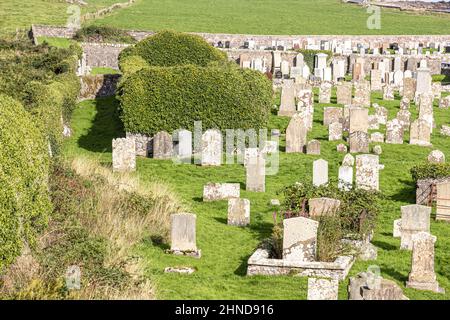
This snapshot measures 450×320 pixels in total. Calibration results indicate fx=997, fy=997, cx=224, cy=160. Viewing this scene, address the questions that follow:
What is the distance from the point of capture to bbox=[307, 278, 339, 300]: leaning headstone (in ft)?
59.1

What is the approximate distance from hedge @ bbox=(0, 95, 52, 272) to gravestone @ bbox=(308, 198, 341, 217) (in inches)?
Answer: 244

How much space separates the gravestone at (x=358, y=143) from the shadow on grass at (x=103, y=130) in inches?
351

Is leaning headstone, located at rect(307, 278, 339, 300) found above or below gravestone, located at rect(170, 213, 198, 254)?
above

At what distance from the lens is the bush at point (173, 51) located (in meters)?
52.5

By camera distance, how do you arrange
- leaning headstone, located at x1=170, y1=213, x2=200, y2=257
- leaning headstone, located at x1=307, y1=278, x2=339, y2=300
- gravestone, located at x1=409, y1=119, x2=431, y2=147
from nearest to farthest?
leaning headstone, located at x1=307, y1=278, x2=339, y2=300
leaning headstone, located at x1=170, y1=213, x2=200, y2=257
gravestone, located at x1=409, y1=119, x2=431, y2=147

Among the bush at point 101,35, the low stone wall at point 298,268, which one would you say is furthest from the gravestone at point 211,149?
the bush at point 101,35

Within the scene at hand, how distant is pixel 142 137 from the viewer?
36344 millimetres

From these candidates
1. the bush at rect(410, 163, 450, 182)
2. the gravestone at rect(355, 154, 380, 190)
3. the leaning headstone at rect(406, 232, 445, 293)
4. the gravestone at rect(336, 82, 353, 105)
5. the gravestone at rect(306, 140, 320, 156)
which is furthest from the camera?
the gravestone at rect(336, 82, 353, 105)

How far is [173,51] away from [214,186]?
25397 millimetres

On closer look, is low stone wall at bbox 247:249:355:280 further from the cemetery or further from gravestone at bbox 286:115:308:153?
gravestone at bbox 286:115:308:153

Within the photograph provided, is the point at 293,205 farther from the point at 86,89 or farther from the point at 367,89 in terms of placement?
the point at 86,89

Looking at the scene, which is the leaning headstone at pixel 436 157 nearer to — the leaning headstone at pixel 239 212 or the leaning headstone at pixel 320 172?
the leaning headstone at pixel 320 172

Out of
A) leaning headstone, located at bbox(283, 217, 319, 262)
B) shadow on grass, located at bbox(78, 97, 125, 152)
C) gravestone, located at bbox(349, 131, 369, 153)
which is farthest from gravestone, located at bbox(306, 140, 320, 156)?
leaning headstone, located at bbox(283, 217, 319, 262)

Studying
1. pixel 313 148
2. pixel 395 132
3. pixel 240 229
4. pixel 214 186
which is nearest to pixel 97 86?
pixel 313 148
